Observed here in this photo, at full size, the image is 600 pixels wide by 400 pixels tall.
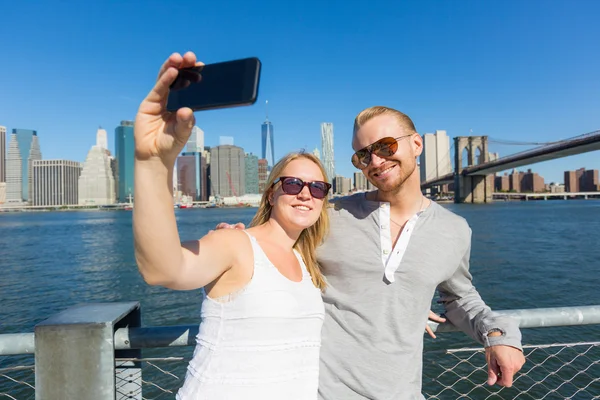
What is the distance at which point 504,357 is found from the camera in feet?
4.10

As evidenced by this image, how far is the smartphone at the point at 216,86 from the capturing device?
74cm

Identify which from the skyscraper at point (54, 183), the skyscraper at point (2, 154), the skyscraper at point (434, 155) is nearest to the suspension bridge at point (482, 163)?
the skyscraper at point (434, 155)

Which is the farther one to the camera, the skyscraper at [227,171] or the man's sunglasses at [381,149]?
the skyscraper at [227,171]

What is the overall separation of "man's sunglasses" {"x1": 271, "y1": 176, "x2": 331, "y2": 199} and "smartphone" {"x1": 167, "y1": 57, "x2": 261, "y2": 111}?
589 millimetres

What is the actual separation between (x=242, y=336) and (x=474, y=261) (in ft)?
43.0

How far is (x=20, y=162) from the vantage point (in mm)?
137750

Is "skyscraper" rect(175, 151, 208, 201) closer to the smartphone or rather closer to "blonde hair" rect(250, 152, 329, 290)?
"blonde hair" rect(250, 152, 329, 290)

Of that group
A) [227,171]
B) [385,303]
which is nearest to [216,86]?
[385,303]

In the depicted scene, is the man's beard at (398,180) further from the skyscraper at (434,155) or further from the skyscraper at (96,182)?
the skyscraper at (96,182)

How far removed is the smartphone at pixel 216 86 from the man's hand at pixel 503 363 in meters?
1.11

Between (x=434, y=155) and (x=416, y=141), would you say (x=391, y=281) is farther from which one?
(x=434, y=155)

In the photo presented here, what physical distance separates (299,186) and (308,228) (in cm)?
16

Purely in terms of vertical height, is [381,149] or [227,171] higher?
[227,171]

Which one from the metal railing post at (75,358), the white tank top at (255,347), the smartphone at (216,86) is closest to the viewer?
the smartphone at (216,86)
